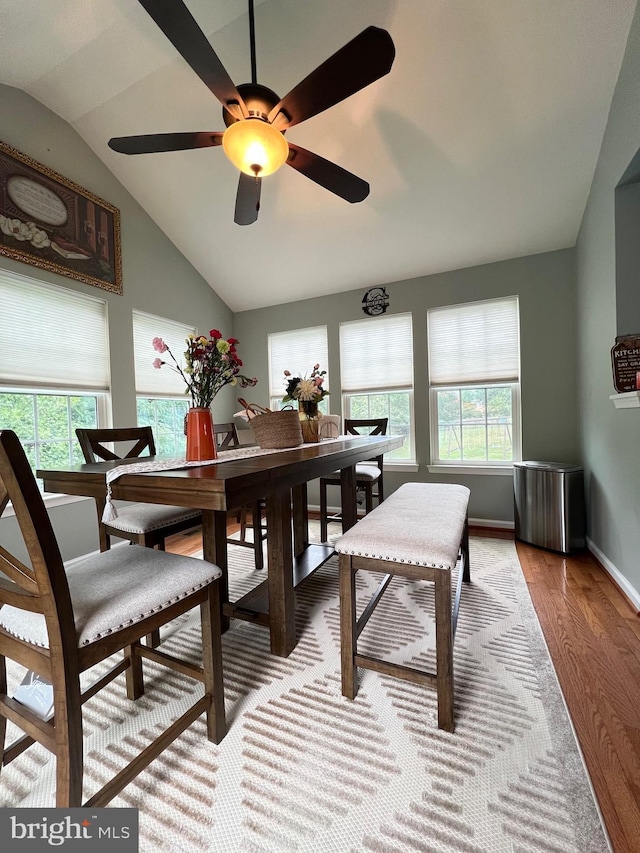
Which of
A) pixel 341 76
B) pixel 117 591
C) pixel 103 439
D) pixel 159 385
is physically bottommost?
pixel 117 591

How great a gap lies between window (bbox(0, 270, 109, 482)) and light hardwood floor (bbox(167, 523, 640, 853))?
331 cm

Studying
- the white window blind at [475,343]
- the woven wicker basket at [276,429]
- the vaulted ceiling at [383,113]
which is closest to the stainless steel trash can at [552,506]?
the white window blind at [475,343]

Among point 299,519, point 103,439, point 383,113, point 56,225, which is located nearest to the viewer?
point 103,439

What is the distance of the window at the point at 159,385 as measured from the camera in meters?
3.31

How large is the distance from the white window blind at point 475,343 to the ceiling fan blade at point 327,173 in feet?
5.98

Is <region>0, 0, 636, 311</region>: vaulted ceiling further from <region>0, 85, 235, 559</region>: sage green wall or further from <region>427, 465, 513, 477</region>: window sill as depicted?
<region>427, 465, 513, 477</region>: window sill

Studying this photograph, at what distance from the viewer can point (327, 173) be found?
1.85 m

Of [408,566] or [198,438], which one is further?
[198,438]

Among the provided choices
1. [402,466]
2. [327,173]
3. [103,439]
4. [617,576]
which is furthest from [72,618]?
[402,466]

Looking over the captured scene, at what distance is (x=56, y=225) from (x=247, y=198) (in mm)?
1651

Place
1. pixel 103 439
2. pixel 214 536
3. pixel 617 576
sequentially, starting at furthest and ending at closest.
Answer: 1. pixel 617 576
2. pixel 103 439
3. pixel 214 536

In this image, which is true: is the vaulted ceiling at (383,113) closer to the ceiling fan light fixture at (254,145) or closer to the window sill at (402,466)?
the ceiling fan light fixture at (254,145)

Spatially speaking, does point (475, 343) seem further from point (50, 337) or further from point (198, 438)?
point (50, 337)

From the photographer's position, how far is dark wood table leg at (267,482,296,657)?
1588mm
